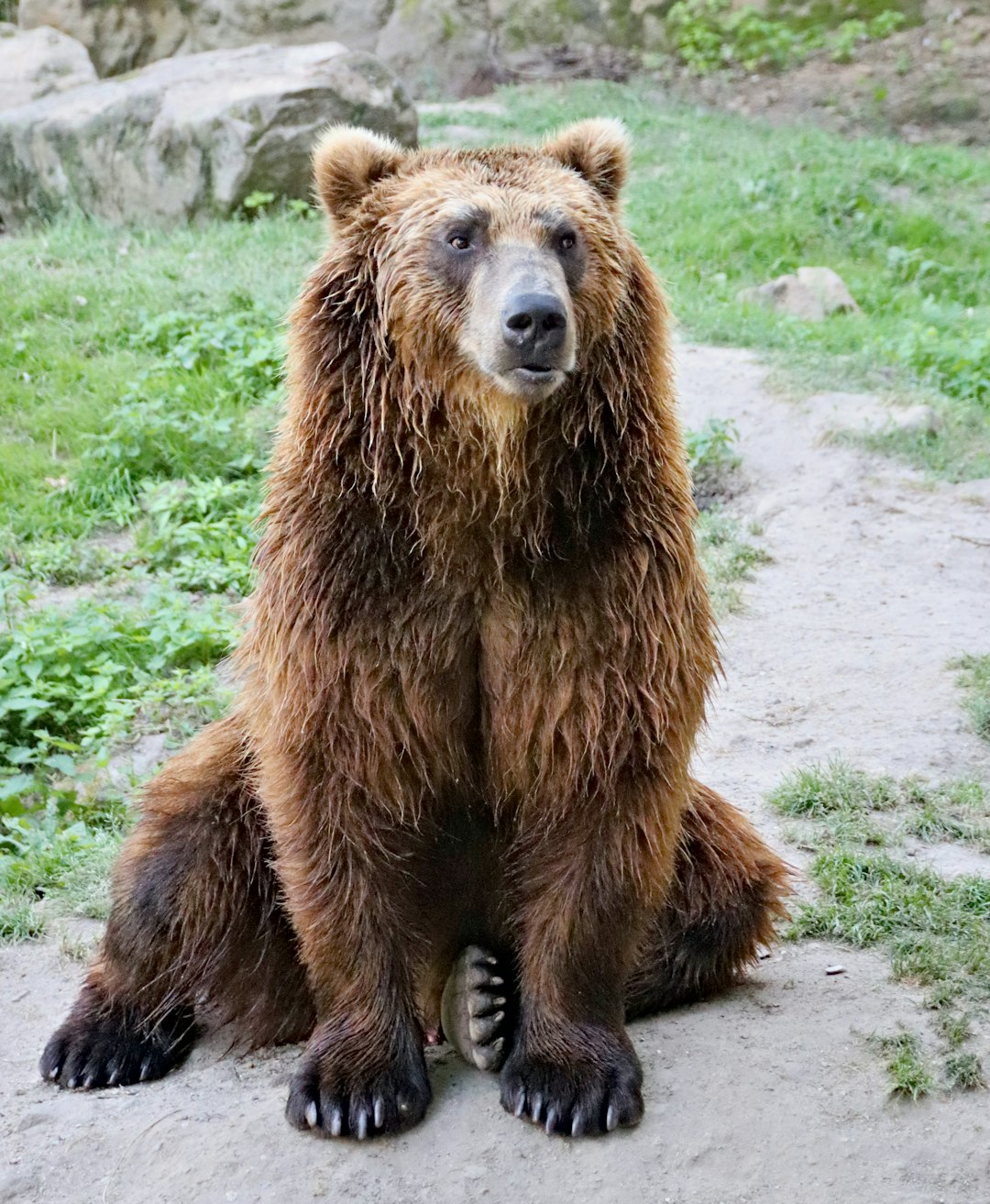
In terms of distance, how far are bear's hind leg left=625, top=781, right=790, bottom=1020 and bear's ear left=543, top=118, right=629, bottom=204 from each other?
154cm

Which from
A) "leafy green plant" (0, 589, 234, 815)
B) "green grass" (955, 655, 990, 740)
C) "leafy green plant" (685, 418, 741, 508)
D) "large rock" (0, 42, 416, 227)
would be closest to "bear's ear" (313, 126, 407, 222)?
"leafy green plant" (0, 589, 234, 815)

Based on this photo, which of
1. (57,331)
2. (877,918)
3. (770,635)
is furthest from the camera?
(57,331)

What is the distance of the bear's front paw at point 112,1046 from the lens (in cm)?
387

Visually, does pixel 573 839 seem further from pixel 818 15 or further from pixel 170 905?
pixel 818 15

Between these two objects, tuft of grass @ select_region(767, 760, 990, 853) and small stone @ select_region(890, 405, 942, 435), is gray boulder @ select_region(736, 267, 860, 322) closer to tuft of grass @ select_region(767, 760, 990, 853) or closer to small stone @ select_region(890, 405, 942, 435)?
small stone @ select_region(890, 405, 942, 435)

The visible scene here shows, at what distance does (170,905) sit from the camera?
3.83 metres

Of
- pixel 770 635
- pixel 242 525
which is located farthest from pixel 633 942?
pixel 242 525

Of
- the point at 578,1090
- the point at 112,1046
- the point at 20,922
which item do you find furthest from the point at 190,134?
the point at 578,1090

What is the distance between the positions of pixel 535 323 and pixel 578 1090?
1.70 m

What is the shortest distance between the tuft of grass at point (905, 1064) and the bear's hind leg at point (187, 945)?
145 centimetres

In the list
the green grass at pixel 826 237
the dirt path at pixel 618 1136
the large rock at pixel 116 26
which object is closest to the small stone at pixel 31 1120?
the dirt path at pixel 618 1136

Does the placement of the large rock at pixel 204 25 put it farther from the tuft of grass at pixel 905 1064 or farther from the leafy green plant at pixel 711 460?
the tuft of grass at pixel 905 1064

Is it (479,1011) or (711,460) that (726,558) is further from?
(479,1011)

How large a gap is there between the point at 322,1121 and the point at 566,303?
6.22ft
